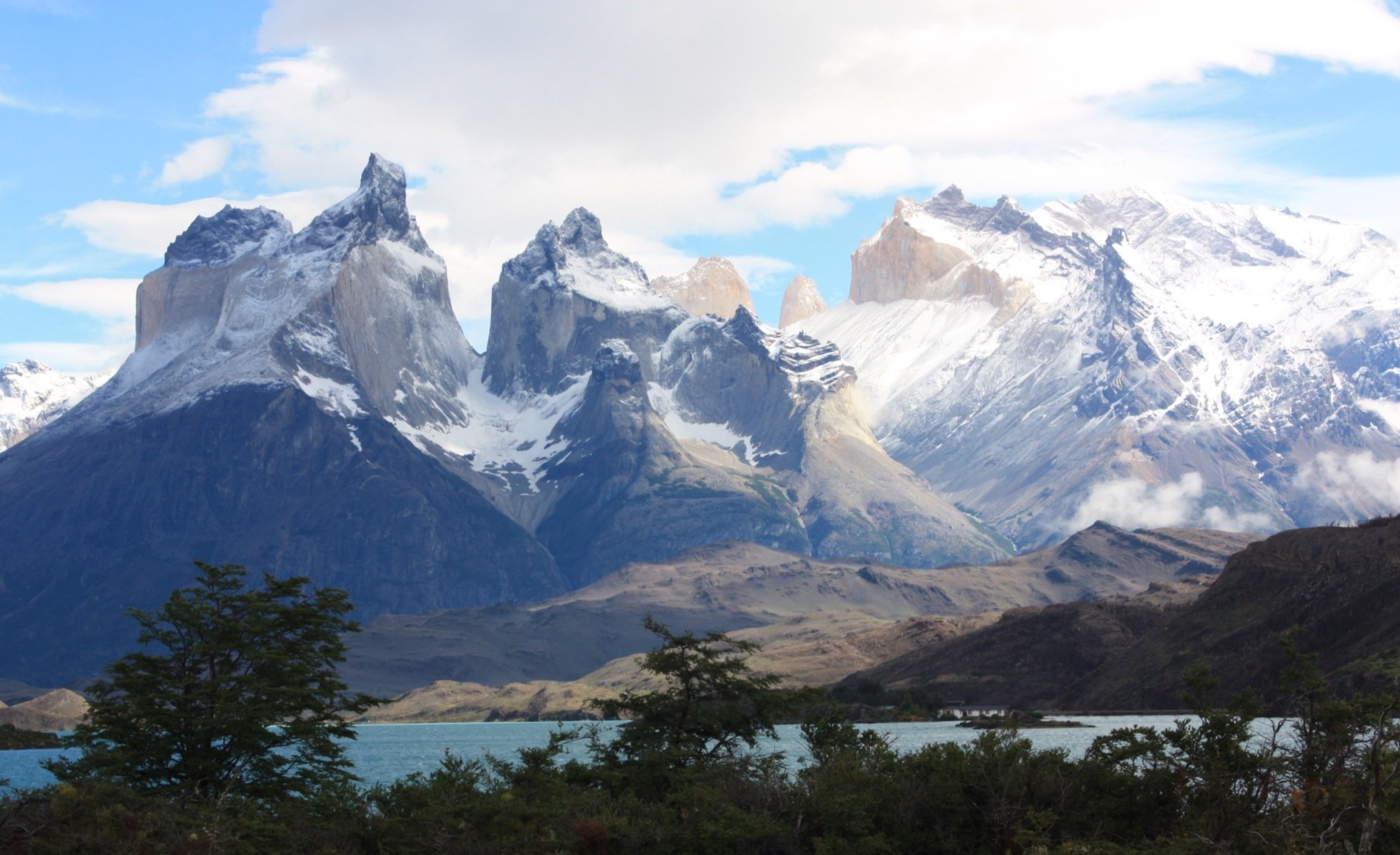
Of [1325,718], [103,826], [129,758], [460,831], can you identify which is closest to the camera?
[103,826]

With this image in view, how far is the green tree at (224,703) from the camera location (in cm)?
7631

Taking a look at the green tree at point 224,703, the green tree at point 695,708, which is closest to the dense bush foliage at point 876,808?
the green tree at point 224,703

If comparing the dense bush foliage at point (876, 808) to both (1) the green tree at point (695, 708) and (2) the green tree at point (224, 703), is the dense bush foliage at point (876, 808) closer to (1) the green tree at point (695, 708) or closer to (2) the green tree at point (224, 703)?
(2) the green tree at point (224, 703)

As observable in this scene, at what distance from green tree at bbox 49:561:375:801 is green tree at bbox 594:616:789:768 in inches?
560

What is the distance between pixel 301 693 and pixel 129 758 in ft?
28.1

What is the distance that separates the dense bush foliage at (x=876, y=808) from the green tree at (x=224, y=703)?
303 centimetres

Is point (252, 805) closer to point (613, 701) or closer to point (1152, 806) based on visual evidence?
point (613, 701)

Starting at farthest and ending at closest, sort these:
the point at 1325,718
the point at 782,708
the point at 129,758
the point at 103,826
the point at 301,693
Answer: the point at 782,708 < the point at 301,693 < the point at 129,758 < the point at 1325,718 < the point at 103,826

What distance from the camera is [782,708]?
86.4 metres

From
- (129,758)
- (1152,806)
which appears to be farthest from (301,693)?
(1152,806)

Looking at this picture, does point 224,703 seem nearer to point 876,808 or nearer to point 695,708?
point 695,708

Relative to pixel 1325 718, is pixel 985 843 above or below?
below

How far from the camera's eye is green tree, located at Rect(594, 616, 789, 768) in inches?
3287

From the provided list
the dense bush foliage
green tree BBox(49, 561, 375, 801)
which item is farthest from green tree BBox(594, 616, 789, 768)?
green tree BBox(49, 561, 375, 801)
